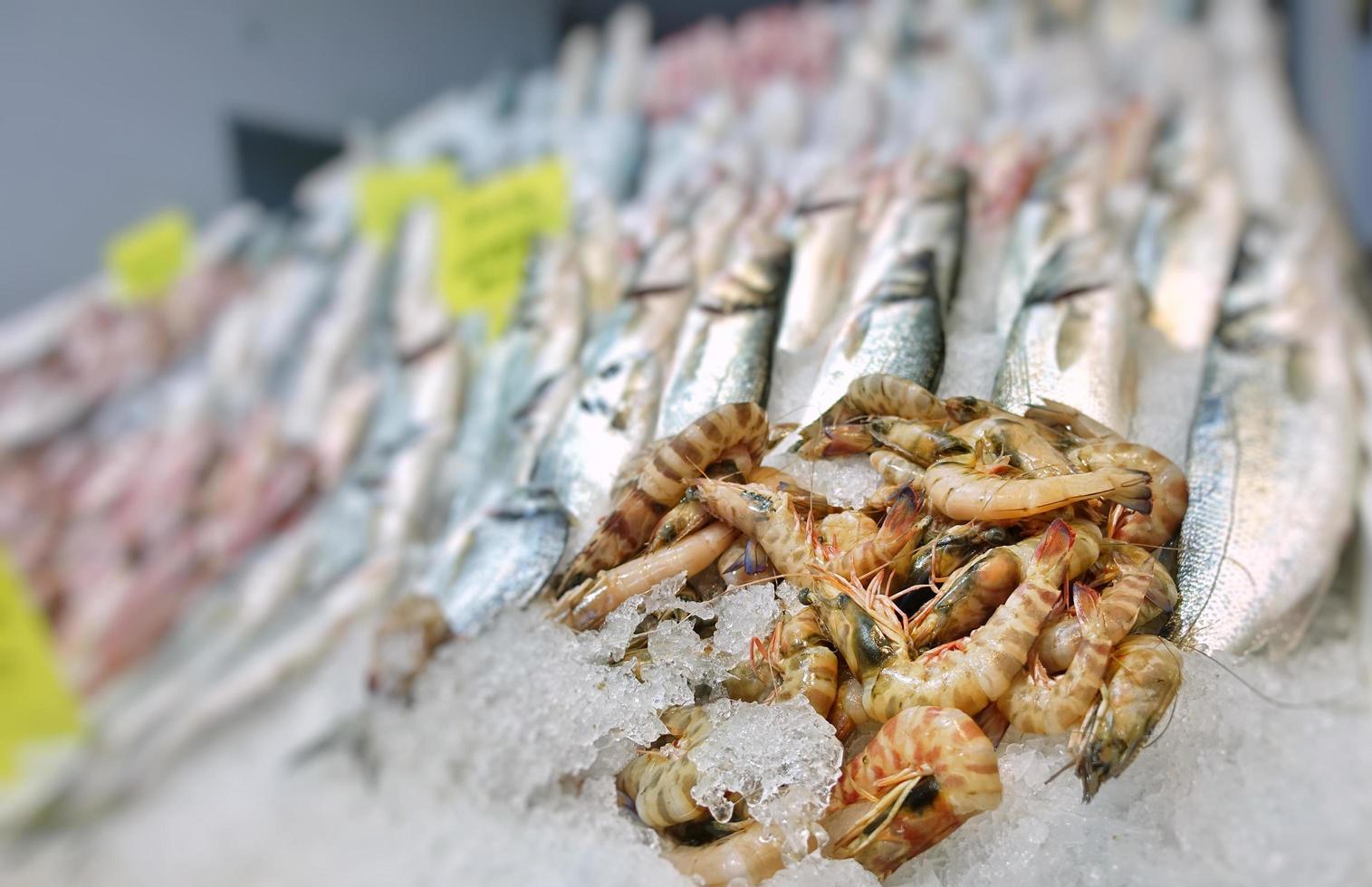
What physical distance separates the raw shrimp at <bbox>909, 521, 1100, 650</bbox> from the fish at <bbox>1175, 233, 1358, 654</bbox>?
0.12m

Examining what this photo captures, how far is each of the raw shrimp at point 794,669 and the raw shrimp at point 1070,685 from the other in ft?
0.40

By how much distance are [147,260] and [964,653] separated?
2.84 m

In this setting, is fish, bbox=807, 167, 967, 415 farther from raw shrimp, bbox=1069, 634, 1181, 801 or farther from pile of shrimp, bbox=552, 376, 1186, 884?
raw shrimp, bbox=1069, 634, 1181, 801

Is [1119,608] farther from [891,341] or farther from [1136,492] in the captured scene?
[891,341]

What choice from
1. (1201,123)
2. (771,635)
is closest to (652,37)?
(1201,123)

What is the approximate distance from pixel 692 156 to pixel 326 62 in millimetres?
1485

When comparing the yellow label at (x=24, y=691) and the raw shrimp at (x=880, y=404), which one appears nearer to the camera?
the raw shrimp at (x=880, y=404)

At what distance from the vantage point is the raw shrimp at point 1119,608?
0.58 m

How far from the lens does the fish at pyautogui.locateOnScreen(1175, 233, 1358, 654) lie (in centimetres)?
75

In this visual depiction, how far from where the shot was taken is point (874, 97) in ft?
6.79

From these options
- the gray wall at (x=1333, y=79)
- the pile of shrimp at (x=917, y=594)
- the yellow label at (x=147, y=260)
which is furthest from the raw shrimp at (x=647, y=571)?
the yellow label at (x=147, y=260)

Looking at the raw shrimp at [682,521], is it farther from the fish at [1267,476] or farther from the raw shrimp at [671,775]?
the fish at [1267,476]

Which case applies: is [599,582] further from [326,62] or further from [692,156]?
[326,62]

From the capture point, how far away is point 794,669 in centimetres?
64
